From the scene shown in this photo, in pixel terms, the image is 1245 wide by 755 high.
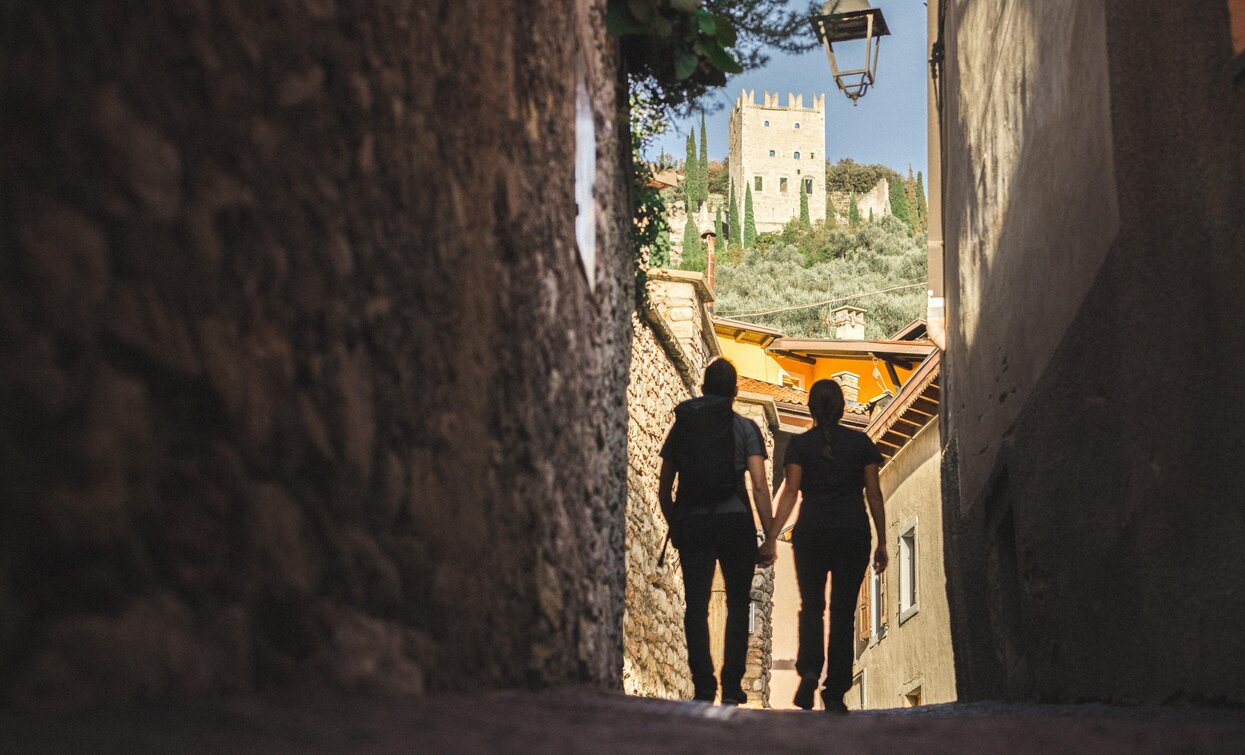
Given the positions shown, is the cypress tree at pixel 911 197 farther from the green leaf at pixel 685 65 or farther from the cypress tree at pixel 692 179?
the green leaf at pixel 685 65

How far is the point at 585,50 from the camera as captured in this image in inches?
253

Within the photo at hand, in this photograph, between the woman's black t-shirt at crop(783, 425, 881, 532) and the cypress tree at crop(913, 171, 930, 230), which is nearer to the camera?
the woman's black t-shirt at crop(783, 425, 881, 532)

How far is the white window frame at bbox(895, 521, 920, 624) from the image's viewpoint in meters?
17.7

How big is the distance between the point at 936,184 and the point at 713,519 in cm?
713

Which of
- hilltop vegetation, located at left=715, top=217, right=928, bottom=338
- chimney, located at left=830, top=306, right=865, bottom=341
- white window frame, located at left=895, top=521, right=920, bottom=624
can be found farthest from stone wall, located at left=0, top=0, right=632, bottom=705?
hilltop vegetation, located at left=715, top=217, right=928, bottom=338

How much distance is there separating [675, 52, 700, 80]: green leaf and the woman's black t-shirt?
7.61ft

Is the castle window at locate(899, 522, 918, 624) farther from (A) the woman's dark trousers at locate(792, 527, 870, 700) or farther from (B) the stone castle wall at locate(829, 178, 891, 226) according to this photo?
(B) the stone castle wall at locate(829, 178, 891, 226)

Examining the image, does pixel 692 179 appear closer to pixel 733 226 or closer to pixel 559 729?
pixel 733 226

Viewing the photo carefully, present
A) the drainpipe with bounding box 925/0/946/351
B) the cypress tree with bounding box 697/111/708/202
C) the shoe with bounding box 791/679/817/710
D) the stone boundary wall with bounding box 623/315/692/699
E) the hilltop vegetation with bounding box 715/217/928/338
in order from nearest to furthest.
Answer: the shoe with bounding box 791/679/817/710, the drainpipe with bounding box 925/0/946/351, the stone boundary wall with bounding box 623/315/692/699, the hilltop vegetation with bounding box 715/217/928/338, the cypress tree with bounding box 697/111/708/202

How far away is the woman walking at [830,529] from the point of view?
611 centimetres

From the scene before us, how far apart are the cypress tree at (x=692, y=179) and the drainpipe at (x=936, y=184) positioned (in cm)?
7476

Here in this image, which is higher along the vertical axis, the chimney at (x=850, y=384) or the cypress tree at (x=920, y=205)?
the cypress tree at (x=920, y=205)

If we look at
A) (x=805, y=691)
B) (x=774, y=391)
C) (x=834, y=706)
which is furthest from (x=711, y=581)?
(x=774, y=391)

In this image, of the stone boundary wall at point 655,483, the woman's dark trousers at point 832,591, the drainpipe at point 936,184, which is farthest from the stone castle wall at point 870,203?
the woman's dark trousers at point 832,591
